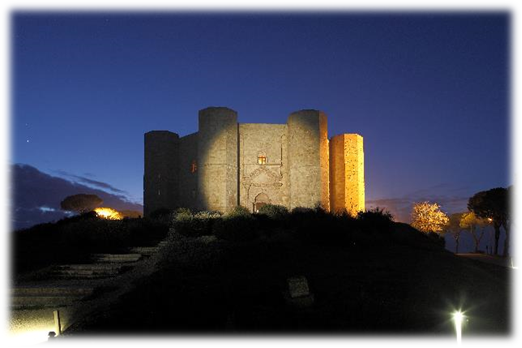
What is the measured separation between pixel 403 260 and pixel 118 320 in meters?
7.53

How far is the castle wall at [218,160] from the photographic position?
79.9 ft

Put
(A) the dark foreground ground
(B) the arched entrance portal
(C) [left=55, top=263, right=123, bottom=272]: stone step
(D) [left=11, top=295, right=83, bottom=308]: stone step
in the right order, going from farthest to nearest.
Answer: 1. (B) the arched entrance portal
2. (C) [left=55, top=263, right=123, bottom=272]: stone step
3. (D) [left=11, top=295, right=83, bottom=308]: stone step
4. (A) the dark foreground ground

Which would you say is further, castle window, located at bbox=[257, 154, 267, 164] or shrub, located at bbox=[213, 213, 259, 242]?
castle window, located at bbox=[257, 154, 267, 164]

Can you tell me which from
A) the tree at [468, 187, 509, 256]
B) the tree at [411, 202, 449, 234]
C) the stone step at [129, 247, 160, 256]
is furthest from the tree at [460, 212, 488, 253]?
the stone step at [129, 247, 160, 256]

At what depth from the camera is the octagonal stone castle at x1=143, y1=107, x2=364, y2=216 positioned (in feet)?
80.3

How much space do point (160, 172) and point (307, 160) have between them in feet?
37.0

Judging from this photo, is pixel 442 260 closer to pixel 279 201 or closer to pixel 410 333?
pixel 410 333

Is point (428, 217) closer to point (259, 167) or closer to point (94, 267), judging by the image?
point (259, 167)

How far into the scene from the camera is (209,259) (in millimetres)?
8695

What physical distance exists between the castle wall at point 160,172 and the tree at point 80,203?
388 inches

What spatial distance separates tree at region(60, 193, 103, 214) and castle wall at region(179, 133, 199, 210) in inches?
492

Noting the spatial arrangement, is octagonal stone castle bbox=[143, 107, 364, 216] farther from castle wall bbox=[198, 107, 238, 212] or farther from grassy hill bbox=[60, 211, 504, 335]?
grassy hill bbox=[60, 211, 504, 335]

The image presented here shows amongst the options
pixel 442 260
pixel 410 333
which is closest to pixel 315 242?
pixel 442 260

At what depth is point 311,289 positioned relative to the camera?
6910 mm
